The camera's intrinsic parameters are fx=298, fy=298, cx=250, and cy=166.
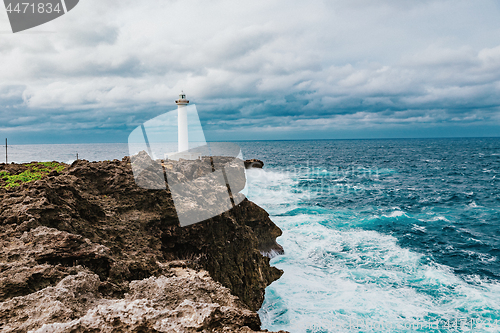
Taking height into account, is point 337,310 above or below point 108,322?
below

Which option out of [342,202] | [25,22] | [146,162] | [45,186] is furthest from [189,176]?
[342,202]

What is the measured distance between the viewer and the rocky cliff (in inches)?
116

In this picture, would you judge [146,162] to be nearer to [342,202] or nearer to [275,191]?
[342,202]

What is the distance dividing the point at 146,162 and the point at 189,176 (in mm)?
1752

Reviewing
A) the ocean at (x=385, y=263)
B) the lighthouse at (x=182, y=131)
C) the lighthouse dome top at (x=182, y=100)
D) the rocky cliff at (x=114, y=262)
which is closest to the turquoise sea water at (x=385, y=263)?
the ocean at (x=385, y=263)

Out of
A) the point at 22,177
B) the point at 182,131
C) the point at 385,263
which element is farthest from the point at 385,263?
the point at 22,177

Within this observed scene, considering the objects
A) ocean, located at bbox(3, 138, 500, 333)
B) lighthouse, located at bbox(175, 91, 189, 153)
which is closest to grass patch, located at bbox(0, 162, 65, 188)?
ocean, located at bbox(3, 138, 500, 333)

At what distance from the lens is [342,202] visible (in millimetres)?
27734

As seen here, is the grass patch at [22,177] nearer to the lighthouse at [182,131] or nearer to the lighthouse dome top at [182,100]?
the lighthouse at [182,131]

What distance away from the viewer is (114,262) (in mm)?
4691

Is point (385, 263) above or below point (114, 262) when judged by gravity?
below

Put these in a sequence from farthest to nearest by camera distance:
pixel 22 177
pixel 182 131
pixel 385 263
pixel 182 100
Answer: pixel 182 100 < pixel 385 263 < pixel 182 131 < pixel 22 177

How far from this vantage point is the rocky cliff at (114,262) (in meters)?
2.95

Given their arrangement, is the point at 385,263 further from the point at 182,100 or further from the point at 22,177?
the point at 182,100
